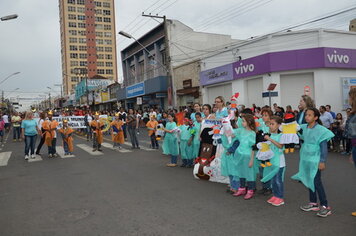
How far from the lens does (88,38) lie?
114750mm

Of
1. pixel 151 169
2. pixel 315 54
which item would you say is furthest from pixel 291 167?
pixel 315 54

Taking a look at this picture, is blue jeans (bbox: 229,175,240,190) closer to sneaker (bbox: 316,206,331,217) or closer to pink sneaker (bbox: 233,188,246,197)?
pink sneaker (bbox: 233,188,246,197)

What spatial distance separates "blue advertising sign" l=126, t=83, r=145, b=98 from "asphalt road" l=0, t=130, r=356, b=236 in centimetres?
2514

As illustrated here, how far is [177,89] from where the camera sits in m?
28.6

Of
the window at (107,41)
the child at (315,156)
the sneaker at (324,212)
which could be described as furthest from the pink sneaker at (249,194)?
the window at (107,41)

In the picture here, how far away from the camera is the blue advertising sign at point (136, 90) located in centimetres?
3316

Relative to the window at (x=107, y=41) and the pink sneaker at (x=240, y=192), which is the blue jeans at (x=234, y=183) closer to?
the pink sneaker at (x=240, y=192)

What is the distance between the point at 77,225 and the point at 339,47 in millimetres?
18508

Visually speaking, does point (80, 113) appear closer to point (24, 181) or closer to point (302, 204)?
point (24, 181)

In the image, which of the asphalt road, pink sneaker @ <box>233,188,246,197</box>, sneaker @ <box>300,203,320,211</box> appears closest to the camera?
the asphalt road

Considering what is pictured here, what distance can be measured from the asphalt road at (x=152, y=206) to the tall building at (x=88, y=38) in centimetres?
10902

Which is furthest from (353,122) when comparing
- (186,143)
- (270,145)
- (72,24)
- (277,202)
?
(72,24)

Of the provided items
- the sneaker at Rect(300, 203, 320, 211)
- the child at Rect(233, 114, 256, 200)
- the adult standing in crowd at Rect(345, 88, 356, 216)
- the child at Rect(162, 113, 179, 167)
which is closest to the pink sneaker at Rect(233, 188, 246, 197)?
the child at Rect(233, 114, 256, 200)

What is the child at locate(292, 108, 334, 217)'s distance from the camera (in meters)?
4.34
